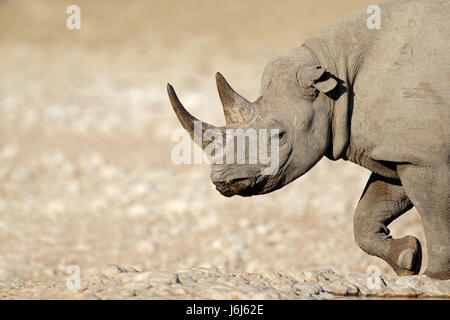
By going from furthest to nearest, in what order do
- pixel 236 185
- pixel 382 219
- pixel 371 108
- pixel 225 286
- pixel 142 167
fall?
pixel 142 167 < pixel 382 219 < pixel 371 108 < pixel 236 185 < pixel 225 286

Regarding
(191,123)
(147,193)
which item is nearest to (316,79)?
(191,123)

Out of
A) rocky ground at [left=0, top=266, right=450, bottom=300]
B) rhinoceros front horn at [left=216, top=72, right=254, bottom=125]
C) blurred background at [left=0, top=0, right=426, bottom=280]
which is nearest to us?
rocky ground at [left=0, top=266, right=450, bottom=300]

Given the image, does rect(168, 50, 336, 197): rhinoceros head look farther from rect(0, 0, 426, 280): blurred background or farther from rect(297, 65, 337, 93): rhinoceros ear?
rect(0, 0, 426, 280): blurred background

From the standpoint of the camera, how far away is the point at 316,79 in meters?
5.71

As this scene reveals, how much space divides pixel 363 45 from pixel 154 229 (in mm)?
5870

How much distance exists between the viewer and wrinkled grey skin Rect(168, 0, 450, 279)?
559 centimetres

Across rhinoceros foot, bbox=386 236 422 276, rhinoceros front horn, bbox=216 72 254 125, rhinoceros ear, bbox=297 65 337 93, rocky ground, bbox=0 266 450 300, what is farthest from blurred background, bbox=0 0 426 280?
rhinoceros ear, bbox=297 65 337 93

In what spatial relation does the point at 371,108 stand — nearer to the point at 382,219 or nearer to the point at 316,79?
the point at 316,79

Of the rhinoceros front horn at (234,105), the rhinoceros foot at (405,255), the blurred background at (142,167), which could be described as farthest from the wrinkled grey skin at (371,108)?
the blurred background at (142,167)

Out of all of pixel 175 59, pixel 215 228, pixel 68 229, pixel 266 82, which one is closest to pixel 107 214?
pixel 68 229

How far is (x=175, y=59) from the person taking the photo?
20.1 m

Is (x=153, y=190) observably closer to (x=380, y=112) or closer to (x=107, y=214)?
(x=107, y=214)

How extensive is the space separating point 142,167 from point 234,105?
7.77 m
